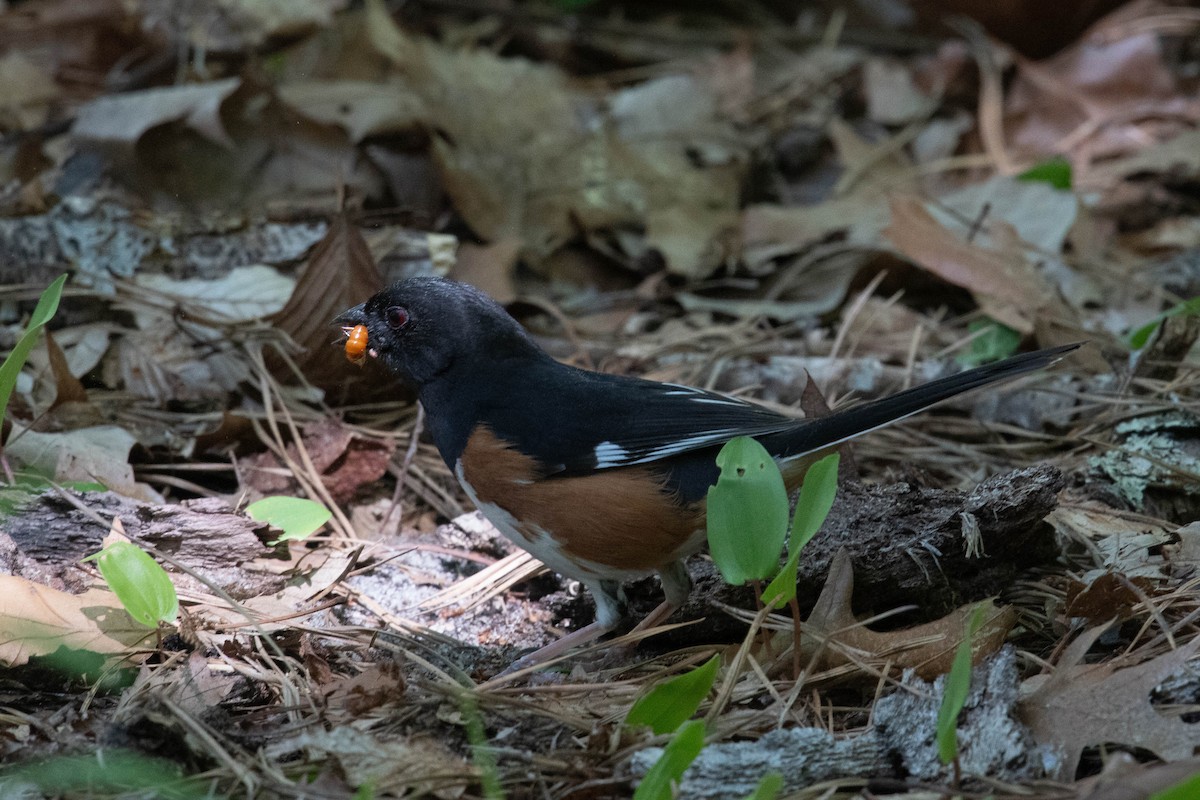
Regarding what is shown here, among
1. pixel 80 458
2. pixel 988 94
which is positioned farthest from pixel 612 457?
pixel 988 94

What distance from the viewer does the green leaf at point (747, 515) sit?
87.3 inches

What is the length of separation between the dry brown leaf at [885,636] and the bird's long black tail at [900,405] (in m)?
0.27

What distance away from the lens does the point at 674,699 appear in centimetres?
213

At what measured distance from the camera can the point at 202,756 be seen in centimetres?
212

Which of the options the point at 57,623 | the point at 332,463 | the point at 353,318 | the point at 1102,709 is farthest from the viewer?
the point at 332,463

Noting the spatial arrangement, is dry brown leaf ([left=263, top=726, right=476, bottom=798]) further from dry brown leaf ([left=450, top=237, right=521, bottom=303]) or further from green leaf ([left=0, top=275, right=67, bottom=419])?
dry brown leaf ([left=450, top=237, right=521, bottom=303])

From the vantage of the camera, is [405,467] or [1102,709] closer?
[1102,709]

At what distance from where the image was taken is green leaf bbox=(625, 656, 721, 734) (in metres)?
2.13

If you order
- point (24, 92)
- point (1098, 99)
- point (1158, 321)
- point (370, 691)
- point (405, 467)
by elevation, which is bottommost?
point (405, 467)

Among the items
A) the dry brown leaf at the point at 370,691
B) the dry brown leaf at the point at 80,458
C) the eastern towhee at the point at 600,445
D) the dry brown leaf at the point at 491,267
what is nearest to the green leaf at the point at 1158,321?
the eastern towhee at the point at 600,445

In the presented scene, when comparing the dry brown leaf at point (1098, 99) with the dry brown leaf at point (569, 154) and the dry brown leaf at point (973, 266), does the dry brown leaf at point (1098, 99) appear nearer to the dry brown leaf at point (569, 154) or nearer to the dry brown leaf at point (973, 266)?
the dry brown leaf at point (569, 154)

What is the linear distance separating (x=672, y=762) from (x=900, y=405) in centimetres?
100

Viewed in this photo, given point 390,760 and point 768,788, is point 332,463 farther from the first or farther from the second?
point 768,788

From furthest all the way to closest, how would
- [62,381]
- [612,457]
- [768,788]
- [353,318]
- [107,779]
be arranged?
[62,381]
[353,318]
[612,457]
[107,779]
[768,788]
